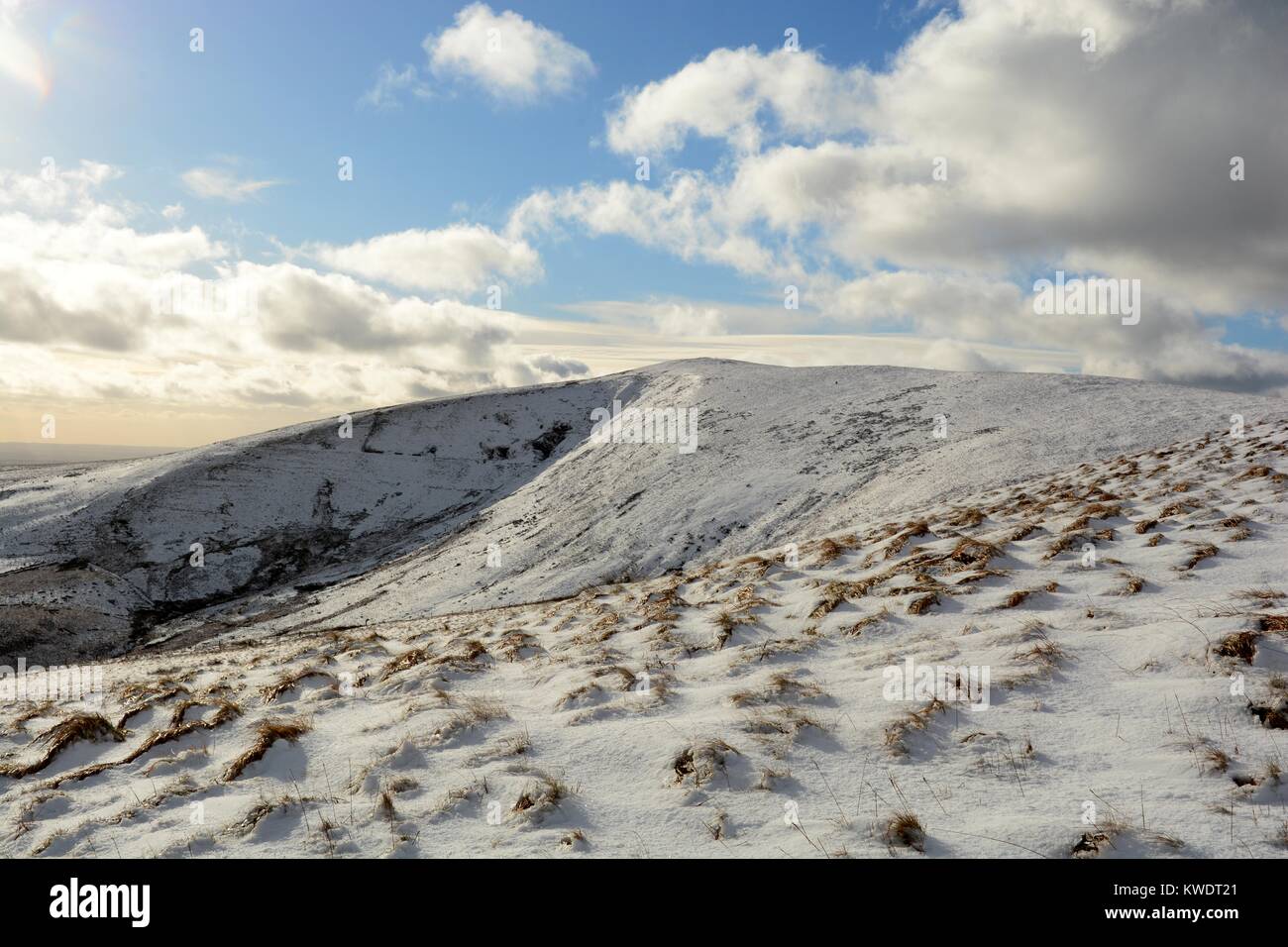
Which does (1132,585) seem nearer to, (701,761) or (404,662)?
(701,761)

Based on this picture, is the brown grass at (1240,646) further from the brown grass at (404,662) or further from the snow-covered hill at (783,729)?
the brown grass at (404,662)

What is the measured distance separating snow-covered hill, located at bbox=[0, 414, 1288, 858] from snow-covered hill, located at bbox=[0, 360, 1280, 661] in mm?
12475

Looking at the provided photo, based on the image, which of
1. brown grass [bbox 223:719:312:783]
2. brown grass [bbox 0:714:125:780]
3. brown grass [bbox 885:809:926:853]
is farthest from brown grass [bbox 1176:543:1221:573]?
brown grass [bbox 0:714:125:780]

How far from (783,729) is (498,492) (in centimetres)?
4135

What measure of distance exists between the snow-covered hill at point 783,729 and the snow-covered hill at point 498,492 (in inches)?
491

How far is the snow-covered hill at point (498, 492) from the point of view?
87.2ft

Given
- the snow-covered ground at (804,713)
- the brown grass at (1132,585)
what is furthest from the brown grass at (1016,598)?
the brown grass at (1132,585)

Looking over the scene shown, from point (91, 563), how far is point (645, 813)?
41.6 m

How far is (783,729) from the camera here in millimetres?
6453

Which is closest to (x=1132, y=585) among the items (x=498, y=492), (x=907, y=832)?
(x=907, y=832)

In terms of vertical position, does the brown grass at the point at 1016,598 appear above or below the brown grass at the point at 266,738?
above

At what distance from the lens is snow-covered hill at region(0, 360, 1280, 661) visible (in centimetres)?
2658

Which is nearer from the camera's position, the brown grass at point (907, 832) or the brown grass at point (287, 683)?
the brown grass at point (907, 832)

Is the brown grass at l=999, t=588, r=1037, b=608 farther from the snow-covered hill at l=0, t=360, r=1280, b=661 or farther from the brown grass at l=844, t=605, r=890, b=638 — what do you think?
the snow-covered hill at l=0, t=360, r=1280, b=661
